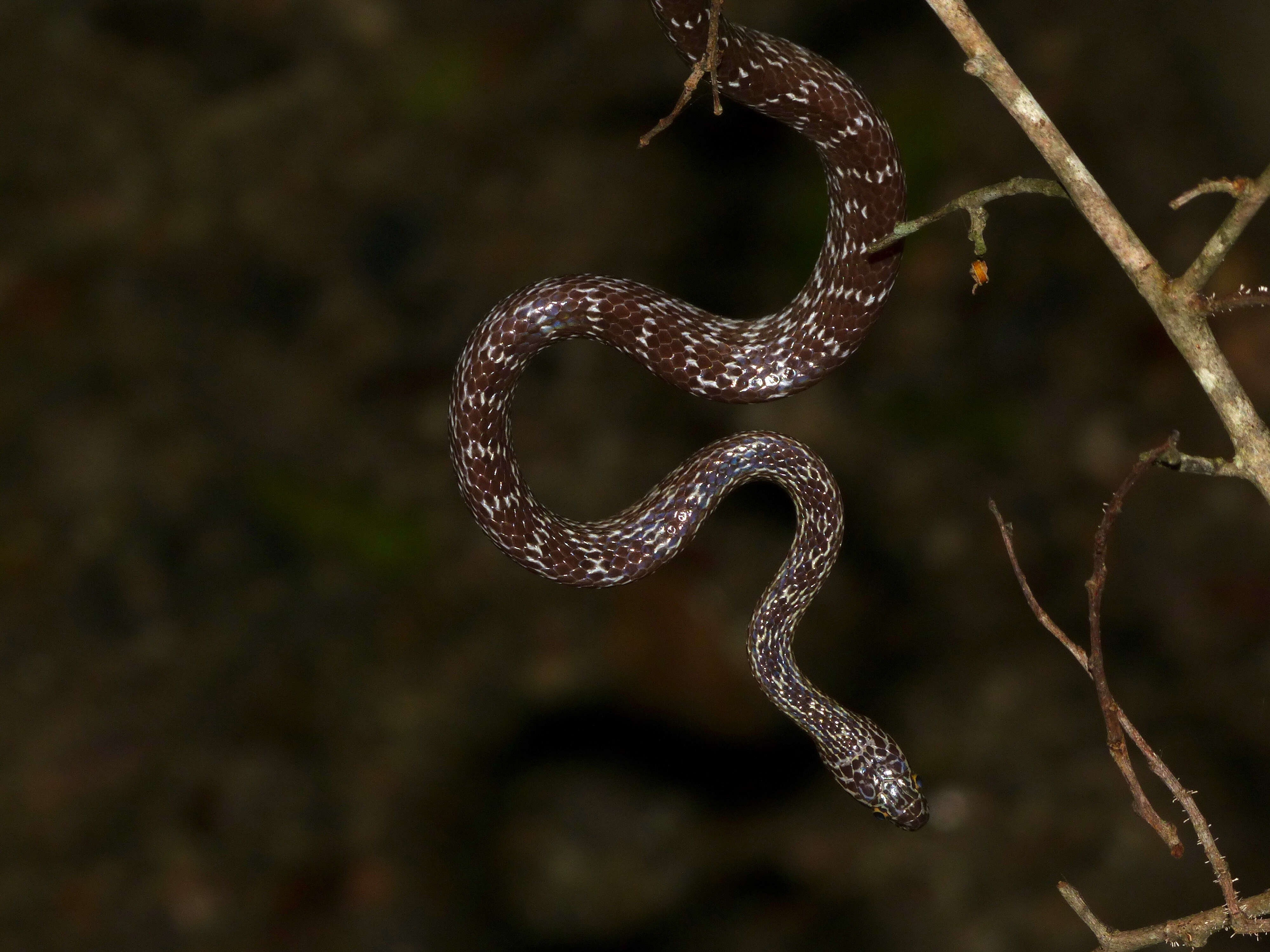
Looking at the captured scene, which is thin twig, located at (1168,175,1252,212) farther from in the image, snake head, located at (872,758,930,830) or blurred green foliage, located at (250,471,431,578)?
blurred green foliage, located at (250,471,431,578)

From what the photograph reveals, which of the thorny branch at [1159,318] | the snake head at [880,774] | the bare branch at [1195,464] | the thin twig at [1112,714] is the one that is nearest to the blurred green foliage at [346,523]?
the snake head at [880,774]

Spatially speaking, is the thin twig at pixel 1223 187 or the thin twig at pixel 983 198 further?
the thin twig at pixel 983 198

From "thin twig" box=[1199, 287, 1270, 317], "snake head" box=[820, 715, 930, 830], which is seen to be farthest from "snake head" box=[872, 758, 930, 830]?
"thin twig" box=[1199, 287, 1270, 317]

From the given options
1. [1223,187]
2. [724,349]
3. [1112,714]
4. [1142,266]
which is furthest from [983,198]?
[1112,714]

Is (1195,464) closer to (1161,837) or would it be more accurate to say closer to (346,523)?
(1161,837)

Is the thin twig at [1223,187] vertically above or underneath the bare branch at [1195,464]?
above

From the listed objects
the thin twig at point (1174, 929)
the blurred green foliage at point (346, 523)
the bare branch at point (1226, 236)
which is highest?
the bare branch at point (1226, 236)

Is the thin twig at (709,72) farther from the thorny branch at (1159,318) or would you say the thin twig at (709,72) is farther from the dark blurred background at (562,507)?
the dark blurred background at (562,507)

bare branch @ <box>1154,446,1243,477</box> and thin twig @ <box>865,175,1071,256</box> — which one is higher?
thin twig @ <box>865,175,1071,256</box>
